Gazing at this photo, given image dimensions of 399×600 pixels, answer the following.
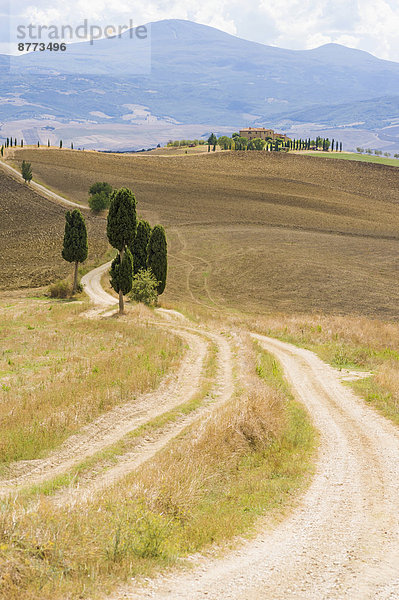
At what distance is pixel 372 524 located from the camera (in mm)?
10266

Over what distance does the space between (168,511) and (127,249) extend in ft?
138

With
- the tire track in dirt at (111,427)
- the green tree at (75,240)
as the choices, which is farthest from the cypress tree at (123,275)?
the tire track in dirt at (111,427)

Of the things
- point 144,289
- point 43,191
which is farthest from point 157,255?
point 43,191

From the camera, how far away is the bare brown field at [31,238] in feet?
210

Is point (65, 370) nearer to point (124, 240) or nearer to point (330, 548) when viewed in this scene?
point (330, 548)

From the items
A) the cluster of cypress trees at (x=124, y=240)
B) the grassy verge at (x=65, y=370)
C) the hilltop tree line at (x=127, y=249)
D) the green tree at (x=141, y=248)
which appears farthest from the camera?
the green tree at (x=141, y=248)

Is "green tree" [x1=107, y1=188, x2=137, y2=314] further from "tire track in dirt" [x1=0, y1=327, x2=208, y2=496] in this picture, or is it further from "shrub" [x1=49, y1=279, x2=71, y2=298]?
"tire track in dirt" [x1=0, y1=327, x2=208, y2=496]

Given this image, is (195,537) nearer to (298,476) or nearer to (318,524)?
(318,524)

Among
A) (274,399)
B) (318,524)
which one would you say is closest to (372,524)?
(318,524)

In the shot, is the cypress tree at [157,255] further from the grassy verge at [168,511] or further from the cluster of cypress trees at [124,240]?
the grassy verge at [168,511]

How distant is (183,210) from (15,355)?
→ 75.7 metres

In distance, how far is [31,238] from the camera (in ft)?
261

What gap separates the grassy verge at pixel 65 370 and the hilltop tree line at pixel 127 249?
661 centimetres

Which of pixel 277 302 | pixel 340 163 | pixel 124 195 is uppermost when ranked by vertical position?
pixel 340 163
